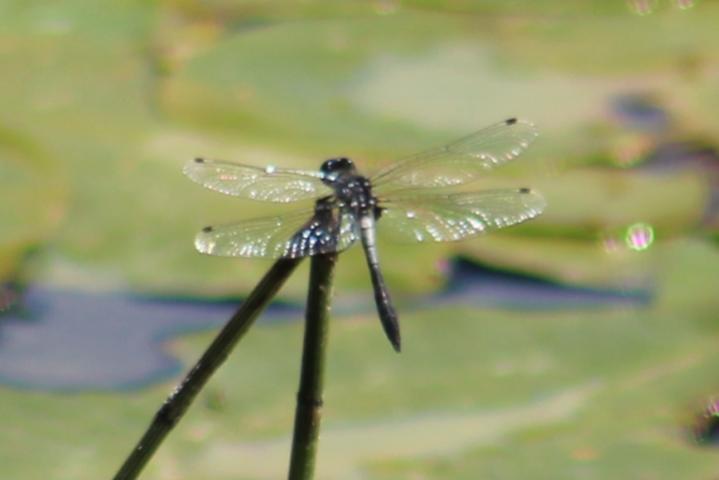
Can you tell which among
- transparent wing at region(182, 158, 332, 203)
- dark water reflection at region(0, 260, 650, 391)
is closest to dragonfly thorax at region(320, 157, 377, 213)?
transparent wing at region(182, 158, 332, 203)

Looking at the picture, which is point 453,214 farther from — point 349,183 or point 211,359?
point 211,359

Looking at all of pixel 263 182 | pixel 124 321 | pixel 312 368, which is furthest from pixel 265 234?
pixel 124 321

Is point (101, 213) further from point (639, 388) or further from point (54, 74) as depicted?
point (639, 388)

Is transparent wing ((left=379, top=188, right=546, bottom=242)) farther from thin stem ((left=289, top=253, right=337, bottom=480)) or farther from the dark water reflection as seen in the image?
thin stem ((left=289, top=253, right=337, bottom=480))

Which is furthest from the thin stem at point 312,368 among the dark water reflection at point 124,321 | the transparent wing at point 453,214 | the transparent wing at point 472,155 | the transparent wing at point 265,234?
the dark water reflection at point 124,321

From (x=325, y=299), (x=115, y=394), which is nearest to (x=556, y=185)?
(x=115, y=394)
